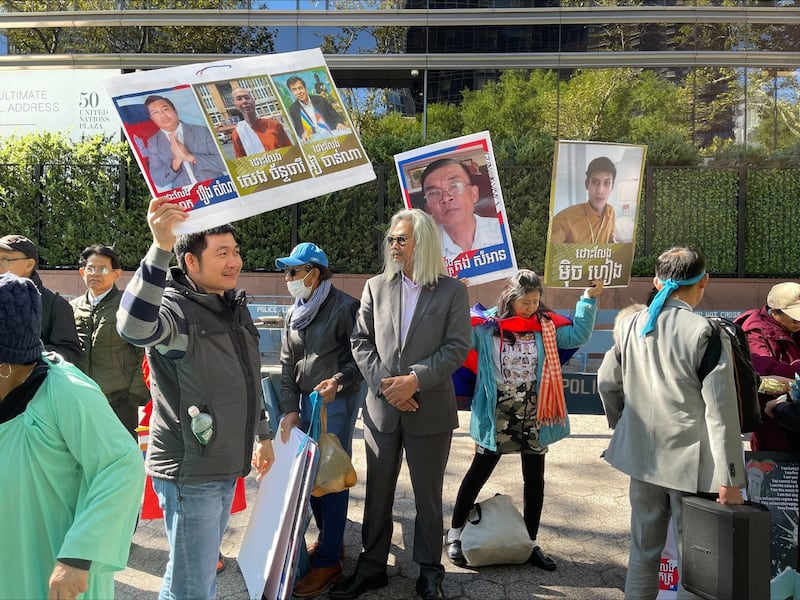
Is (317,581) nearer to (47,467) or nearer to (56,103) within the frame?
(47,467)

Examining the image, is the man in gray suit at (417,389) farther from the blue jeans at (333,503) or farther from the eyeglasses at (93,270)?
the eyeglasses at (93,270)

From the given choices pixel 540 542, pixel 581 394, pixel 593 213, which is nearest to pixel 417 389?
pixel 581 394

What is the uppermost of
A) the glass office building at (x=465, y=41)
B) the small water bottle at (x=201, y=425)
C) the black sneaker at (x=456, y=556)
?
the glass office building at (x=465, y=41)

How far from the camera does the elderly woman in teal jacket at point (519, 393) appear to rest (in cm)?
430

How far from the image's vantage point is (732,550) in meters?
2.92

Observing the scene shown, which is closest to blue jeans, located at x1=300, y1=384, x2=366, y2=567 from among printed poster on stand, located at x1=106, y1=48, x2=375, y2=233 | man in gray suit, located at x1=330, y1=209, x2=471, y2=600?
man in gray suit, located at x1=330, y1=209, x2=471, y2=600

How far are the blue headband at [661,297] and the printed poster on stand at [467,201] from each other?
7.05 ft

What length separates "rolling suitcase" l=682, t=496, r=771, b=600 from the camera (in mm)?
2928

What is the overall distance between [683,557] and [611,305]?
1016 cm

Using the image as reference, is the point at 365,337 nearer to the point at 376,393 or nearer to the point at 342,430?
the point at 376,393

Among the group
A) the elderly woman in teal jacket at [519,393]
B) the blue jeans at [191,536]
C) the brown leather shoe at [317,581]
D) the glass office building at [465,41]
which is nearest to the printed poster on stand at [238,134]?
the blue jeans at [191,536]

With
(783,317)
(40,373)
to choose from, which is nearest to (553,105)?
(783,317)

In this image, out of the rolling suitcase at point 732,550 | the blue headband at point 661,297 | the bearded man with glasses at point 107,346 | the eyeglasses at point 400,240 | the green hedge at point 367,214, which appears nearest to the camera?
the rolling suitcase at point 732,550

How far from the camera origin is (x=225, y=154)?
3.56m
